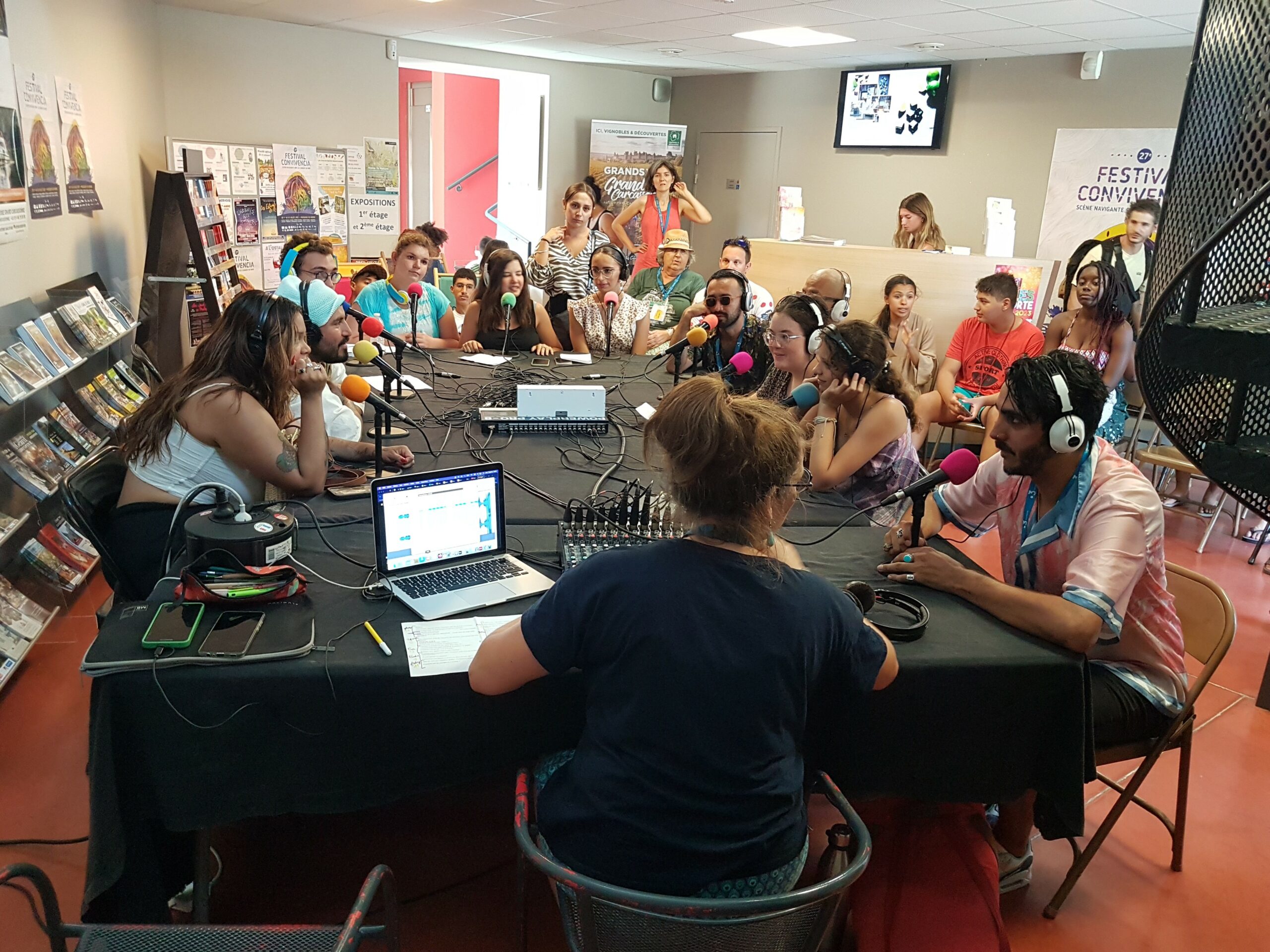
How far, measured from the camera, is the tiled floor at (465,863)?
6.29 feet

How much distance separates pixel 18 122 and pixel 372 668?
324cm

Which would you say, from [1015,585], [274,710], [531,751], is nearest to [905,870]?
[1015,585]

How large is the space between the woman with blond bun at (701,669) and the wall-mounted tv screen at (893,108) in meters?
6.72

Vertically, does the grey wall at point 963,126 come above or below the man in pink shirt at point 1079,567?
above

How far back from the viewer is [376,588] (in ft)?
5.92

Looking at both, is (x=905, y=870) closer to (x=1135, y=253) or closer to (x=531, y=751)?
(x=531, y=751)

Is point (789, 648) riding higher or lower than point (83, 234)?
lower

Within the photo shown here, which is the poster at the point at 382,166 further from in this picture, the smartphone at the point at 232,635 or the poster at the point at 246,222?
the smartphone at the point at 232,635

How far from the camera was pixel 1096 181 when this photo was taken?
6.33 meters

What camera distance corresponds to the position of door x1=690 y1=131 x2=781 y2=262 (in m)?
8.58

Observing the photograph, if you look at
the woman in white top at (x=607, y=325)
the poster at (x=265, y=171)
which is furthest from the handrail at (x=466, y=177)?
the woman in white top at (x=607, y=325)

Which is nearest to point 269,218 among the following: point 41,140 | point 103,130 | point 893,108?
point 103,130

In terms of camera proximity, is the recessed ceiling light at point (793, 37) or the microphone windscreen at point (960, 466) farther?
the recessed ceiling light at point (793, 37)

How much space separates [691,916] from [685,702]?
0.27 metres
